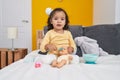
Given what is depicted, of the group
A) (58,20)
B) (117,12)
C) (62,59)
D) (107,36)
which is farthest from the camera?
(117,12)

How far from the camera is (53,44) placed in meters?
1.67

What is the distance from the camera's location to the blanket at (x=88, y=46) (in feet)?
6.19

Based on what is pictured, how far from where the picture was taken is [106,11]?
335 centimetres

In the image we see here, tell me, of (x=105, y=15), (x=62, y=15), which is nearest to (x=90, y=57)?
(x=62, y=15)

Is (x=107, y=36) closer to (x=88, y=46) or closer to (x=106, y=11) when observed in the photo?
(x=88, y=46)

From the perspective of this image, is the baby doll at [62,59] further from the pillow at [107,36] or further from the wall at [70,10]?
the wall at [70,10]

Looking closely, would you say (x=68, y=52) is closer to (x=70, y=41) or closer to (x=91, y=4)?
(x=70, y=41)

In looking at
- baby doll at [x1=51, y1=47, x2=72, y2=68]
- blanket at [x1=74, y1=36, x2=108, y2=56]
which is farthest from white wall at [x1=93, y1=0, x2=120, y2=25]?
baby doll at [x1=51, y1=47, x2=72, y2=68]

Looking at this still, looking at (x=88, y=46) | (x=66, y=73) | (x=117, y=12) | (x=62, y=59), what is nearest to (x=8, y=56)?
(x=88, y=46)

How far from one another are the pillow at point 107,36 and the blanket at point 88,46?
89mm

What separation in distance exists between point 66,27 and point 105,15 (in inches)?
64.7

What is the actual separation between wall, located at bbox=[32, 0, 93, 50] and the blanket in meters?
2.23

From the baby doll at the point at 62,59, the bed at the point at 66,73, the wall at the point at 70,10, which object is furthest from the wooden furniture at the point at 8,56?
the bed at the point at 66,73

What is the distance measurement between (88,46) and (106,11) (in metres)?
Result: 1.61
